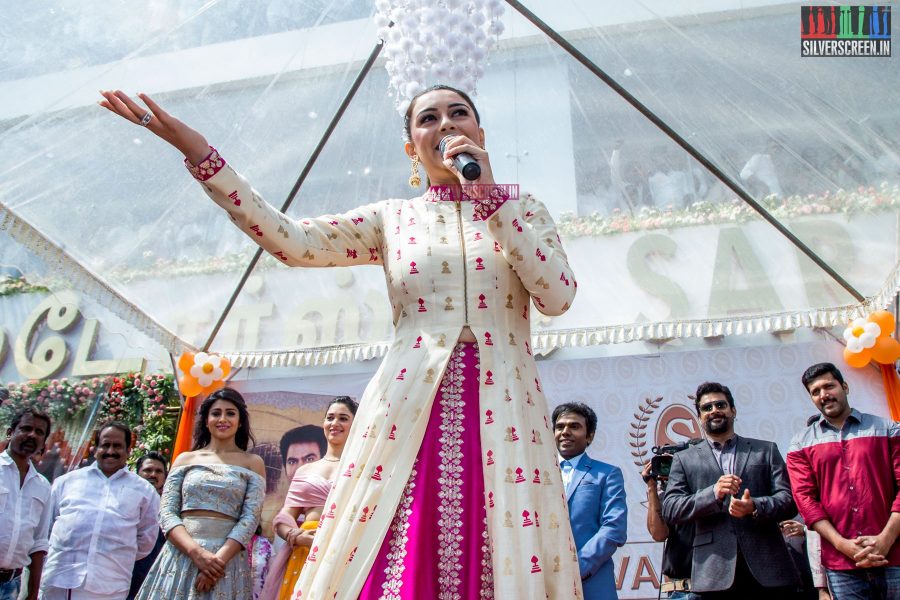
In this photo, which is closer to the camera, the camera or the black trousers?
the black trousers

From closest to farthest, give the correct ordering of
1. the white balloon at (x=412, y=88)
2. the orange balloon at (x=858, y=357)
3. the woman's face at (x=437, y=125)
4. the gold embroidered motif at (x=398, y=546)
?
the gold embroidered motif at (x=398, y=546) < the woman's face at (x=437, y=125) < the white balloon at (x=412, y=88) < the orange balloon at (x=858, y=357)

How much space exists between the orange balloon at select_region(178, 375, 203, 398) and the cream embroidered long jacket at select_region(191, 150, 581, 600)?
3914mm

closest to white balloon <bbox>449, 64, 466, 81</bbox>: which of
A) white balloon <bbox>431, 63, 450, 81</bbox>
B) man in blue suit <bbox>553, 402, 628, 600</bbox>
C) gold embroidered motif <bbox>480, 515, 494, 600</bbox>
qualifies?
white balloon <bbox>431, 63, 450, 81</bbox>

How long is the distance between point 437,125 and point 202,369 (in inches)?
157

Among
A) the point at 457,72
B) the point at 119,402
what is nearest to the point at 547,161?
the point at 457,72

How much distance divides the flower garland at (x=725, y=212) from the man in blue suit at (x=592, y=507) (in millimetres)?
1503

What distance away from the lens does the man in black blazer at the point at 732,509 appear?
3293 millimetres

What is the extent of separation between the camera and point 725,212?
15.6 feet

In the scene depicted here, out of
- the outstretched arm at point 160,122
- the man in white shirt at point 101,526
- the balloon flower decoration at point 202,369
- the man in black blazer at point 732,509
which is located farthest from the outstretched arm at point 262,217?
the balloon flower decoration at point 202,369

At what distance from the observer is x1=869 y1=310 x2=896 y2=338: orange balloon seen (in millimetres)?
4840

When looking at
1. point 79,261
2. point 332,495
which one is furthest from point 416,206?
point 79,261

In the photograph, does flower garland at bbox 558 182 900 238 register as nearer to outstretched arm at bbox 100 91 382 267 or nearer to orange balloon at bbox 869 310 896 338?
orange balloon at bbox 869 310 896 338

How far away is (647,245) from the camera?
5.01 meters

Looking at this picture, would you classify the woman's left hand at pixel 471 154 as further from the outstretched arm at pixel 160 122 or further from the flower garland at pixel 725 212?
the flower garland at pixel 725 212
